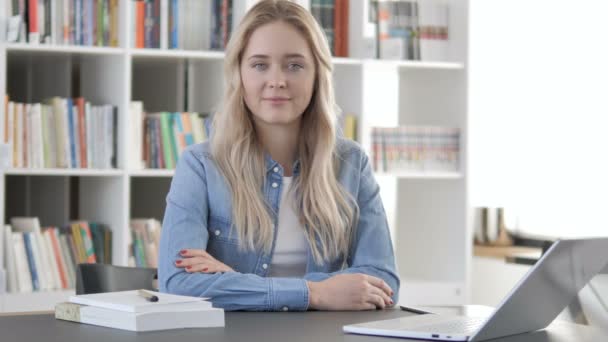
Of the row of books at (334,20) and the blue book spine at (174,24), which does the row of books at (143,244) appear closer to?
the blue book spine at (174,24)

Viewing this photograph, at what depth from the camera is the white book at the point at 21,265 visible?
11.4 feet

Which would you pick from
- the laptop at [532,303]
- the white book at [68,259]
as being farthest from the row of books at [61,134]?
the laptop at [532,303]

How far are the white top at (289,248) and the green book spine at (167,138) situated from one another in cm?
147

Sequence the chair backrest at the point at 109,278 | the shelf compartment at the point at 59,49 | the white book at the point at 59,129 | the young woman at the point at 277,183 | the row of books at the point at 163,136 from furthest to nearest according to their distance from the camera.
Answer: the row of books at the point at 163,136
the white book at the point at 59,129
the shelf compartment at the point at 59,49
the chair backrest at the point at 109,278
the young woman at the point at 277,183

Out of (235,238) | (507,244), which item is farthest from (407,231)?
(235,238)

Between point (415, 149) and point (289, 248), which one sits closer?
point (289, 248)

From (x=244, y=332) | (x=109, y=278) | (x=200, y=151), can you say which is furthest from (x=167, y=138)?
(x=244, y=332)

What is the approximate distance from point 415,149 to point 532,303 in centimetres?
252

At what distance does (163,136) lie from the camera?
370 cm

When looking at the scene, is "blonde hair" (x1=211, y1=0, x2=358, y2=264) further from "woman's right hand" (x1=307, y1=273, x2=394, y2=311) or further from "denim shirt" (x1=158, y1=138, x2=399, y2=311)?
"woman's right hand" (x1=307, y1=273, x2=394, y2=311)

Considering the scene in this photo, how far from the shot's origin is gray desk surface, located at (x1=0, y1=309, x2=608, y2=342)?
1.56m

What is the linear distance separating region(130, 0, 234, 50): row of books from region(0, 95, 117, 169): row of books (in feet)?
1.02

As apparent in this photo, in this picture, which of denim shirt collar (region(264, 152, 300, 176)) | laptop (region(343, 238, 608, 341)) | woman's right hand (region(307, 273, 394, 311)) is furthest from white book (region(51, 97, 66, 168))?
laptop (region(343, 238, 608, 341))

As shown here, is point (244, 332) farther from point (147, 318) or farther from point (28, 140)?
point (28, 140)
